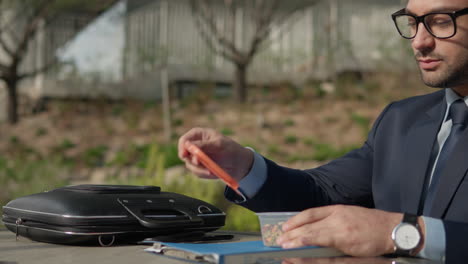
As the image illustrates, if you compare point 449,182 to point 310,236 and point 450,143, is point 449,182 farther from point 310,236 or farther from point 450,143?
point 310,236

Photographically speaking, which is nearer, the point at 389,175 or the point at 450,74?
the point at 450,74

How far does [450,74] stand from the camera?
4.64 feet

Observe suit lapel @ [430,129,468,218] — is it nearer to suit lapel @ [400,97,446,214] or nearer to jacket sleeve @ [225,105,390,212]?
suit lapel @ [400,97,446,214]

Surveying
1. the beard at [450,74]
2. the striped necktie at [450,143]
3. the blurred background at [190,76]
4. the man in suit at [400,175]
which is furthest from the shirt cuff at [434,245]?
the blurred background at [190,76]

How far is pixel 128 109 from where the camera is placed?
11414 millimetres

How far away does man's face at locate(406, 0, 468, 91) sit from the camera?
1390 mm

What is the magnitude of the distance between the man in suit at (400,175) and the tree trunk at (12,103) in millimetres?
10052

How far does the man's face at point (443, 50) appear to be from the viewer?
139 centimetres

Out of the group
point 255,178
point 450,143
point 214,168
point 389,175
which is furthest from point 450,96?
point 214,168

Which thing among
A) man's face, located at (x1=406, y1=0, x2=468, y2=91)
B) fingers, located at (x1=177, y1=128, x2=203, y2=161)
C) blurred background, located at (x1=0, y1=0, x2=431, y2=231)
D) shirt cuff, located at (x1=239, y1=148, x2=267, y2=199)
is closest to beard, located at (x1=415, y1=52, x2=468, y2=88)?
man's face, located at (x1=406, y1=0, x2=468, y2=91)

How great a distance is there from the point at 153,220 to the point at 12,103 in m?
10.3

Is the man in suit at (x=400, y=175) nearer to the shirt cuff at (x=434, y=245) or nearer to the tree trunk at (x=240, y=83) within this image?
the shirt cuff at (x=434, y=245)

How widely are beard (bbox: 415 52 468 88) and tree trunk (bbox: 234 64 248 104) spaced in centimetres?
975

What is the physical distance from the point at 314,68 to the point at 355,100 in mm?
1928
